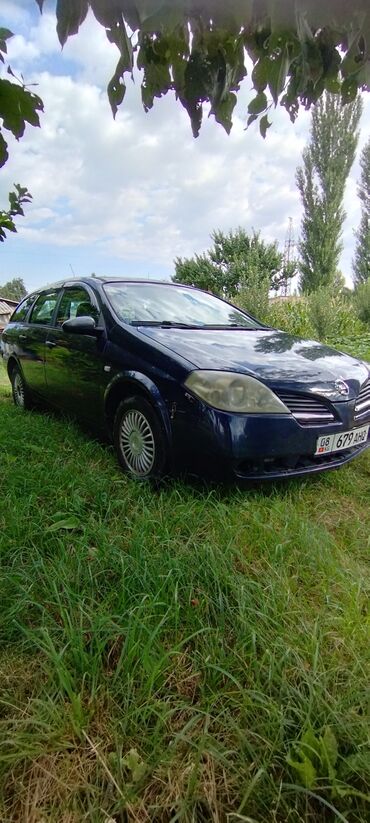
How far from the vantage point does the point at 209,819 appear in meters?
0.89

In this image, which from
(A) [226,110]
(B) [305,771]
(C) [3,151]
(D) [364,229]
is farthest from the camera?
(D) [364,229]

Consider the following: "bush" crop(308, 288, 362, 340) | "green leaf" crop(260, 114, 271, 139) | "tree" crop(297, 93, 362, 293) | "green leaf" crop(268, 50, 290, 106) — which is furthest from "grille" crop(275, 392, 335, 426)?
"tree" crop(297, 93, 362, 293)

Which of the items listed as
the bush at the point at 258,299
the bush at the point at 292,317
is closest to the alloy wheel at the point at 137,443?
the bush at the point at 292,317

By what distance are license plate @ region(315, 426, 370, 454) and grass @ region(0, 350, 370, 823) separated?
35cm

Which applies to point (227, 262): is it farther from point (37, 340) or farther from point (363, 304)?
point (37, 340)

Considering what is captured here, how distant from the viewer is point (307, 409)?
2.18m

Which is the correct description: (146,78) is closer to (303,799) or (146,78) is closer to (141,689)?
(141,689)

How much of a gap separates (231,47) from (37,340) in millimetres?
3107

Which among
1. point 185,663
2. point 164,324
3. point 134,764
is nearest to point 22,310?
point 164,324

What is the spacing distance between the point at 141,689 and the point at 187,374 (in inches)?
54.4

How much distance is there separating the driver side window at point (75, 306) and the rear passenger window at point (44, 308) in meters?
0.21

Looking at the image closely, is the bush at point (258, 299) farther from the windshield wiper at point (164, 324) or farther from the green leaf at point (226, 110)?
the green leaf at point (226, 110)

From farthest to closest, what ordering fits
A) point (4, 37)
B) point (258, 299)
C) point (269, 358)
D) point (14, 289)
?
point (14, 289) < point (258, 299) < point (269, 358) < point (4, 37)

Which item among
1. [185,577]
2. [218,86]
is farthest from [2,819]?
[218,86]
